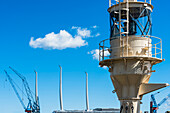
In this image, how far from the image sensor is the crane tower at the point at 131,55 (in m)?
17.4

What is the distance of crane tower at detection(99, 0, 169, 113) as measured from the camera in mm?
17352

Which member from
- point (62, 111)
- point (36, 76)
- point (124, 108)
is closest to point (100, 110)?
point (62, 111)

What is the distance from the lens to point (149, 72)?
17625 mm

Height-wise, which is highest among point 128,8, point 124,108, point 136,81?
point 128,8

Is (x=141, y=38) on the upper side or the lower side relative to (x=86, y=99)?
upper

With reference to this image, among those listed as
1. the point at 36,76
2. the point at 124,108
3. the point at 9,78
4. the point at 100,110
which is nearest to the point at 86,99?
the point at 100,110

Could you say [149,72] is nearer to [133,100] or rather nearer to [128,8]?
[133,100]

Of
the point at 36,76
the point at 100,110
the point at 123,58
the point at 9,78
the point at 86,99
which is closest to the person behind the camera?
the point at 123,58

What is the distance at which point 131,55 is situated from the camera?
17391 millimetres

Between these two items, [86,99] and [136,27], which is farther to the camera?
[86,99]

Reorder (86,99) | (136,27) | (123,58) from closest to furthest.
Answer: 1. (123,58)
2. (136,27)
3. (86,99)

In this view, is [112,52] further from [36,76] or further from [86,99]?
[36,76]

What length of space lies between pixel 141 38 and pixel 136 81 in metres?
2.41

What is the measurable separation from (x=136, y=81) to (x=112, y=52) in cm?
212
